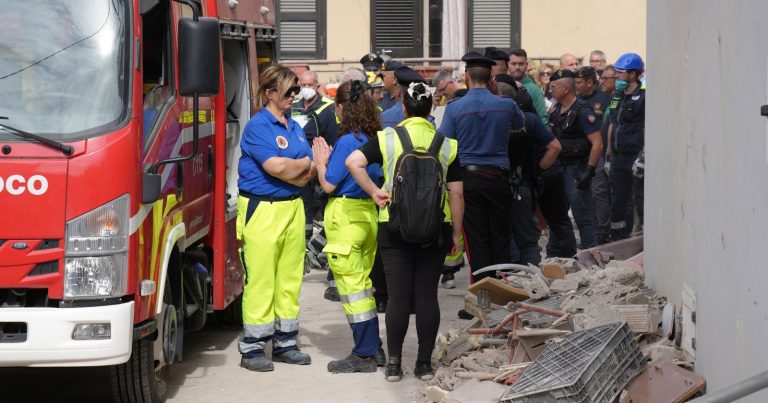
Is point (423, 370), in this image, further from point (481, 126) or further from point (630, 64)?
point (630, 64)

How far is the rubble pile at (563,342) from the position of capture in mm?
6348

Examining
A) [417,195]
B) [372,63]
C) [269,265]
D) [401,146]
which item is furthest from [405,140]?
[372,63]

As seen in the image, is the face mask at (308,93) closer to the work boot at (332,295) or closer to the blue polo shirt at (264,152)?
the work boot at (332,295)

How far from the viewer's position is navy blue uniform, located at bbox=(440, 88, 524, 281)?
9570mm

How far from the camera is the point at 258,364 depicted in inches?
323

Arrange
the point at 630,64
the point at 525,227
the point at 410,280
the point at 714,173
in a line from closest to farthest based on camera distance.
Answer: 1. the point at 714,173
2. the point at 410,280
3. the point at 525,227
4. the point at 630,64

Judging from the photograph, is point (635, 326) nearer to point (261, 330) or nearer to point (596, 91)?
point (261, 330)

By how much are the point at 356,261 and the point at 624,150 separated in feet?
19.4

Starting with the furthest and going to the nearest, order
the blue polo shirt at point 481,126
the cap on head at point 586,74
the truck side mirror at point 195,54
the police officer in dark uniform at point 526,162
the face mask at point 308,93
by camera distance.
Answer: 1. the cap on head at point 586,74
2. the face mask at point 308,93
3. the police officer in dark uniform at point 526,162
4. the blue polo shirt at point 481,126
5. the truck side mirror at point 195,54

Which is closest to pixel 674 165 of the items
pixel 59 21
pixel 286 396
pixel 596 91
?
pixel 286 396

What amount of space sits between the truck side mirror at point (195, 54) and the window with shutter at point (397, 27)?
14.6 m

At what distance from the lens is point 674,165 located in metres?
7.73

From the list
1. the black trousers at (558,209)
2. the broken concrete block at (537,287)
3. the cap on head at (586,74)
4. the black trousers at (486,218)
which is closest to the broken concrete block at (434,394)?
the broken concrete block at (537,287)

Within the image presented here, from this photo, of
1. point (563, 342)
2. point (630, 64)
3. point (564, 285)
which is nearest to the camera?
point (563, 342)
